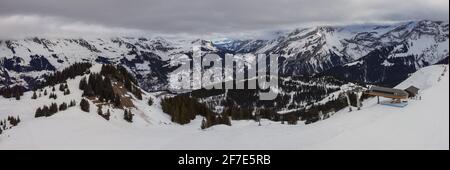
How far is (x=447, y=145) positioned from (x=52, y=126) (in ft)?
184

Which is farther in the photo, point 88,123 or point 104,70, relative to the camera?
point 104,70

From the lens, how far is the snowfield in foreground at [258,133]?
3919 centimetres

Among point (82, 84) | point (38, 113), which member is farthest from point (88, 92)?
point (38, 113)

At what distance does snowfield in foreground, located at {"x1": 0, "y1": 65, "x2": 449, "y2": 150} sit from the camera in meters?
39.2

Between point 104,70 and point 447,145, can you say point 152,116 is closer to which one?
point 104,70

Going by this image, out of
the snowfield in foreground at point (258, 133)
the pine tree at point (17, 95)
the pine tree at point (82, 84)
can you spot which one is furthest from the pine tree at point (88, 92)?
the pine tree at point (17, 95)

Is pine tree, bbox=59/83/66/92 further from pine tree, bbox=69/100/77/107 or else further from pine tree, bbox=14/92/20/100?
pine tree, bbox=69/100/77/107

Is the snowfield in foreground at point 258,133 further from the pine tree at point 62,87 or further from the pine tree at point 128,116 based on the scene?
the pine tree at point 62,87

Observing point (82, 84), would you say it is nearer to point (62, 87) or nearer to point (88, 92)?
point (62, 87)

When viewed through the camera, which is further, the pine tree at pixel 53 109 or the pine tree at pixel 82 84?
the pine tree at pixel 82 84

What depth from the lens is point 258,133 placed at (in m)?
59.1

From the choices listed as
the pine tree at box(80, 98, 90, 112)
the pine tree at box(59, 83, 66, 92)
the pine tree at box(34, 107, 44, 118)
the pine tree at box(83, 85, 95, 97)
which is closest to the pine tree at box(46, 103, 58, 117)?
the pine tree at box(34, 107, 44, 118)

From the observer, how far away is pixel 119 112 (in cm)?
9525

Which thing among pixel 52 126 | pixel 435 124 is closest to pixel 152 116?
pixel 52 126
